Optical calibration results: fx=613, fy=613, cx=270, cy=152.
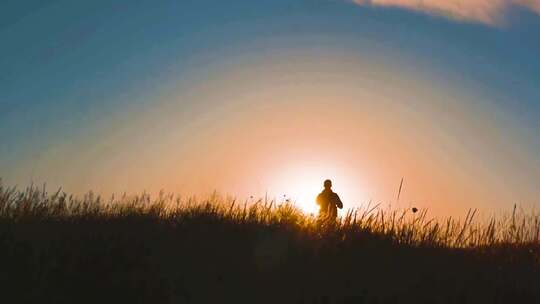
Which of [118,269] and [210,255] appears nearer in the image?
[118,269]

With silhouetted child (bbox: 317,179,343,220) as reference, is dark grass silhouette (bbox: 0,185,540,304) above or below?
below

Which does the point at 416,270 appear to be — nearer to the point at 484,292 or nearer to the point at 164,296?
the point at 484,292

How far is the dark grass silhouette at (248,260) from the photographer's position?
25.2 feet

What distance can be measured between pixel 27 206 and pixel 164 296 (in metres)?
5.29

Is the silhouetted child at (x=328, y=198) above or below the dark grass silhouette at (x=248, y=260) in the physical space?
above

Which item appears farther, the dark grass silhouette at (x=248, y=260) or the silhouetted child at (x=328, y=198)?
the silhouetted child at (x=328, y=198)

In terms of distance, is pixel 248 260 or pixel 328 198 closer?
pixel 248 260

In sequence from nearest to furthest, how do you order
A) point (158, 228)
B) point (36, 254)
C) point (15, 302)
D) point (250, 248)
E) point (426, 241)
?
1. point (15, 302)
2. point (36, 254)
3. point (250, 248)
4. point (158, 228)
5. point (426, 241)

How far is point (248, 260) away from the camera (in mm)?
8898

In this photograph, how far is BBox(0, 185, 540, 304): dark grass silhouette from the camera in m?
7.68

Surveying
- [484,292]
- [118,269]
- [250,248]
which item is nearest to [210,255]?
[250,248]

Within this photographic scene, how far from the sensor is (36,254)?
26.3 ft

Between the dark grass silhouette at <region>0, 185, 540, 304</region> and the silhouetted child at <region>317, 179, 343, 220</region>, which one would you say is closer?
the dark grass silhouette at <region>0, 185, 540, 304</region>

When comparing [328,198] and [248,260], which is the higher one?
[328,198]
